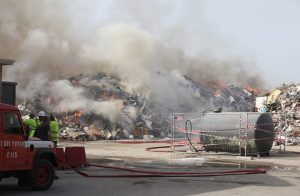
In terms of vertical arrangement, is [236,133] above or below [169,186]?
above

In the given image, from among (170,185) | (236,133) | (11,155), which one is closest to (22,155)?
(11,155)

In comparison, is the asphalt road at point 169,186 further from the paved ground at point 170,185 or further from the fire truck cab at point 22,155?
Answer: the fire truck cab at point 22,155

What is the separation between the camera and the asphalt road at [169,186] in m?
10.7

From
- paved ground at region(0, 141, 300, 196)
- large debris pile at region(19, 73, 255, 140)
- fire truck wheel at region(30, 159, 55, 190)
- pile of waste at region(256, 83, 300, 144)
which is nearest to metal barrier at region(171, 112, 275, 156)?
paved ground at region(0, 141, 300, 196)

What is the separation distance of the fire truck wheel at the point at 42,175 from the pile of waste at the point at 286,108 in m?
20.9

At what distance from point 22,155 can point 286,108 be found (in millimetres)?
27880

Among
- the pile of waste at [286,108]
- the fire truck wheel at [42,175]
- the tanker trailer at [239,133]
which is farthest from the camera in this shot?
the pile of waste at [286,108]

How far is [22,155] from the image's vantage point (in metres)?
10.4

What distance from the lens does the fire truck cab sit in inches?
395

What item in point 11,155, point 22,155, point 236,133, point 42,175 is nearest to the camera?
point 11,155

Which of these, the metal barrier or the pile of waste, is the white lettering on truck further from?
the pile of waste

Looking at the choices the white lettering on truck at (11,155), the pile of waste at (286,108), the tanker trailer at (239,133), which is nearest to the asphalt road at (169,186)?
the white lettering on truck at (11,155)

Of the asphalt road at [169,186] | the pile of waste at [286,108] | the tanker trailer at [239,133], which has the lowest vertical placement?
the asphalt road at [169,186]

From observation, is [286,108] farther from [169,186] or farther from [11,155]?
[11,155]
